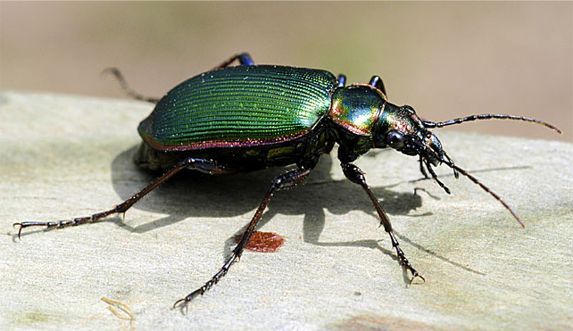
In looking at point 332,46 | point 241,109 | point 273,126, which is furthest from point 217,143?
point 332,46

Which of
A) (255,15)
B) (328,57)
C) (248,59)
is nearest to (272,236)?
(248,59)

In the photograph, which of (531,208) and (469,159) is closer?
(531,208)

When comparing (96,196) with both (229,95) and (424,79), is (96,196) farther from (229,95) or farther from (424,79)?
(424,79)

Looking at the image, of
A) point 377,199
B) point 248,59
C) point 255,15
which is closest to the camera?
point 377,199

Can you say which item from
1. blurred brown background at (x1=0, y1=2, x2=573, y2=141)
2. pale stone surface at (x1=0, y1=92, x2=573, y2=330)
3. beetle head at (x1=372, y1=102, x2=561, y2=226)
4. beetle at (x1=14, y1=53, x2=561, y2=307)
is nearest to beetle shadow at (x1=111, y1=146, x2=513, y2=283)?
pale stone surface at (x1=0, y1=92, x2=573, y2=330)

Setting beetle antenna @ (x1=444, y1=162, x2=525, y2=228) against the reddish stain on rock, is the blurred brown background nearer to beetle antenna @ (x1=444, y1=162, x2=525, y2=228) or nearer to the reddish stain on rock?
beetle antenna @ (x1=444, y1=162, x2=525, y2=228)
